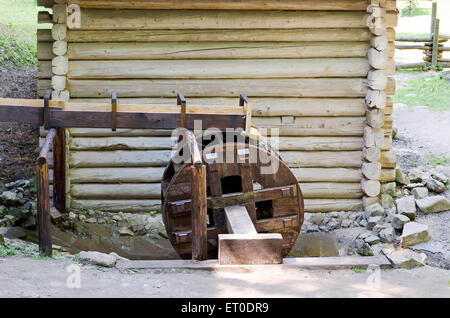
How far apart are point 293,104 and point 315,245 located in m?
2.05

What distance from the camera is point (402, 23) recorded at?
28094 millimetres

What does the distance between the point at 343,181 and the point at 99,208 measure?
3657 millimetres

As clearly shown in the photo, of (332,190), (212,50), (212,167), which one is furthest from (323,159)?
(212,167)

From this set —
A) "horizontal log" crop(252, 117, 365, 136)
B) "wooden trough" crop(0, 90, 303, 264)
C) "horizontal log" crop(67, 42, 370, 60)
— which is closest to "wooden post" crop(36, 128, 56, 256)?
"wooden trough" crop(0, 90, 303, 264)

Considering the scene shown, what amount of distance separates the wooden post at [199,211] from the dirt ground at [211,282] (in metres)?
0.33

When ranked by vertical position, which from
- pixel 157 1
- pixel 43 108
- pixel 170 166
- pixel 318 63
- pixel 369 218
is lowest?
pixel 369 218

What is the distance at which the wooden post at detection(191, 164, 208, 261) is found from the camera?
19.4 ft

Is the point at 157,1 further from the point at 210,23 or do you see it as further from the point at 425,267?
the point at 425,267

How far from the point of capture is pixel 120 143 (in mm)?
8820

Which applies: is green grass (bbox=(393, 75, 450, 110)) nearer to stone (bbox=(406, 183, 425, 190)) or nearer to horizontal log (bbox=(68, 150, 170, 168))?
stone (bbox=(406, 183, 425, 190))

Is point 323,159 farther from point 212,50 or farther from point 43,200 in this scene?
point 43,200

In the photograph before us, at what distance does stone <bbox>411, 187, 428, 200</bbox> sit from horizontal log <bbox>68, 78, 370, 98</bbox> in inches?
Answer: 69.3
